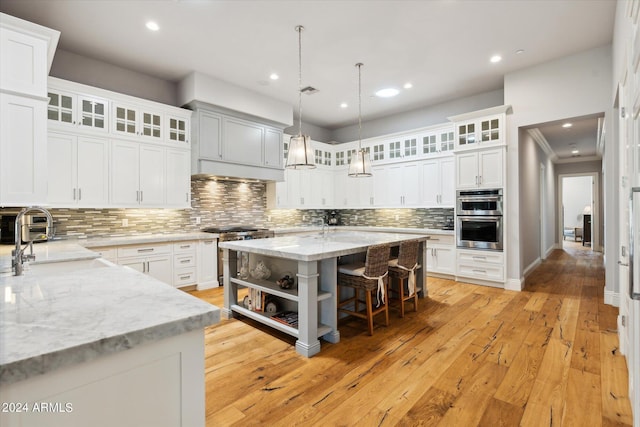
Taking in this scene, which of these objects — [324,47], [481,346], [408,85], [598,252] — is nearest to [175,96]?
[324,47]

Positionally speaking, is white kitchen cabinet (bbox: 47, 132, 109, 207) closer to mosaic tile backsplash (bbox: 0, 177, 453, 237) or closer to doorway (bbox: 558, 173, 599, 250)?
mosaic tile backsplash (bbox: 0, 177, 453, 237)

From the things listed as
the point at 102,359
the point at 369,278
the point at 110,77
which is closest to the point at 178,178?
the point at 110,77

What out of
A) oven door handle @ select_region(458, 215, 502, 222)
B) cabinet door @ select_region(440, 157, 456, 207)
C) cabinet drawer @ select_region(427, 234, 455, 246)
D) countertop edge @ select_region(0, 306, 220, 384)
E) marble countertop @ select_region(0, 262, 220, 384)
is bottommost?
cabinet drawer @ select_region(427, 234, 455, 246)

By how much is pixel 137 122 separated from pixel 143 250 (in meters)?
1.70

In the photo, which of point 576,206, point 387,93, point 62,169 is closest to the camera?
point 62,169

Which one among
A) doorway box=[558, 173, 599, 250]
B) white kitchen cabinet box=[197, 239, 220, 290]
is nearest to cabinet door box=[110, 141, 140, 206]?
white kitchen cabinet box=[197, 239, 220, 290]

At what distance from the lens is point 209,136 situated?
15.4ft

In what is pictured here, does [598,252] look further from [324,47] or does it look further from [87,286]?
[87,286]

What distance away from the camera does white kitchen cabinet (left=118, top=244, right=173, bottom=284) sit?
12.8 ft

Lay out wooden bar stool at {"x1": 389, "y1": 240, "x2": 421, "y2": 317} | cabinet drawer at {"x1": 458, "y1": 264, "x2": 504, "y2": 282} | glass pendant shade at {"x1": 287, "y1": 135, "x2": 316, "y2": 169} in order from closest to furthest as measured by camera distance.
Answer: glass pendant shade at {"x1": 287, "y1": 135, "x2": 316, "y2": 169}, wooden bar stool at {"x1": 389, "y1": 240, "x2": 421, "y2": 317}, cabinet drawer at {"x1": 458, "y1": 264, "x2": 504, "y2": 282}

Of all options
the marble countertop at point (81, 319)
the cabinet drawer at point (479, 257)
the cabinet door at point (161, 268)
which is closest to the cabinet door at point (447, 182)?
the cabinet drawer at point (479, 257)

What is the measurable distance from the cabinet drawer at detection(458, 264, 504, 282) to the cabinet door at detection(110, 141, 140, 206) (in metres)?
4.89

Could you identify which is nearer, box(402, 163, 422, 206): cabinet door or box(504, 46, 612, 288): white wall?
box(504, 46, 612, 288): white wall

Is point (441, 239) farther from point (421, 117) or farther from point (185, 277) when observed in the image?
point (185, 277)
